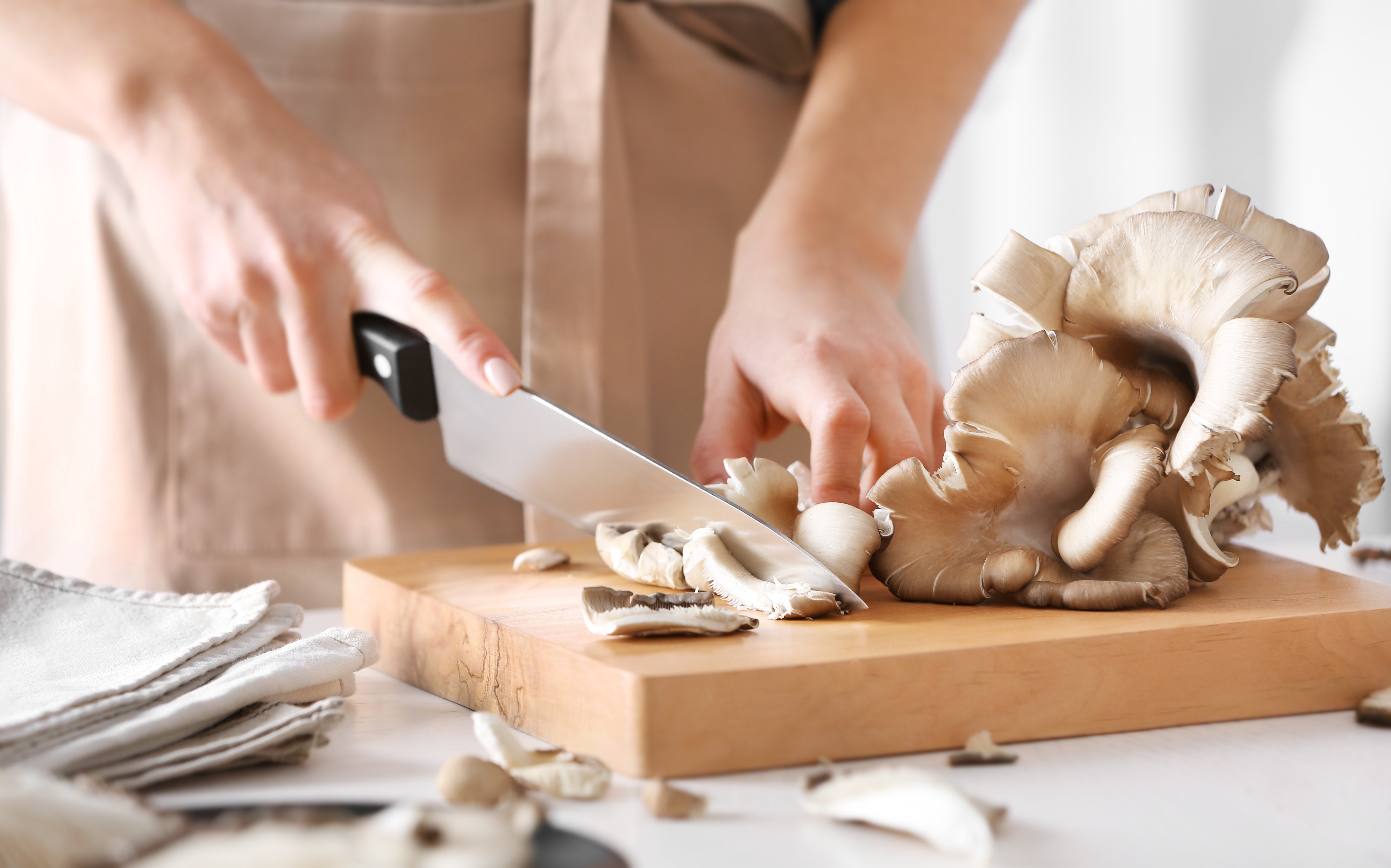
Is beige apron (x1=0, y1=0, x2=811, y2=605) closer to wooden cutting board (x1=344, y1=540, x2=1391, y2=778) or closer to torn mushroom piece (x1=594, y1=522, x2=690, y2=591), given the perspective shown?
torn mushroom piece (x1=594, y1=522, x2=690, y2=591)

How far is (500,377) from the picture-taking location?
92 centimetres

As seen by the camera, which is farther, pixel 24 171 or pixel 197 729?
pixel 24 171

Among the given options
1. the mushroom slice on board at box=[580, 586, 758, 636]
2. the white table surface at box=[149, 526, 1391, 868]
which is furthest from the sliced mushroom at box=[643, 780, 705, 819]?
the mushroom slice on board at box=[580, 586, 758, 636]

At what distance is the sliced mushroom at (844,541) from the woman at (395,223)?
1.02 feet

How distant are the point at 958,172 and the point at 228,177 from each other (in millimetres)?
2616

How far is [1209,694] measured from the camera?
0.66m

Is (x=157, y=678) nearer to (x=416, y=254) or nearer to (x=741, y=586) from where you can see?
(x=741, y=586)

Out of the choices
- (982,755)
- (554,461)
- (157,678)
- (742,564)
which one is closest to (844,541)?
(742,564)

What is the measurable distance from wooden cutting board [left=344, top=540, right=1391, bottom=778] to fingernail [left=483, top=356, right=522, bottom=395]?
8.3 inches

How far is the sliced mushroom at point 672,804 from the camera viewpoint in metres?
0.52

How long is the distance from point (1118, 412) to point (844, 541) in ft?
0.62

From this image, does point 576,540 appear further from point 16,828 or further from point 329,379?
point 16,828

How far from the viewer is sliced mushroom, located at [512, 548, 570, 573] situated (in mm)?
889

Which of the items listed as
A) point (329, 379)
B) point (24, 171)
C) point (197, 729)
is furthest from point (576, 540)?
point (24, 171)
